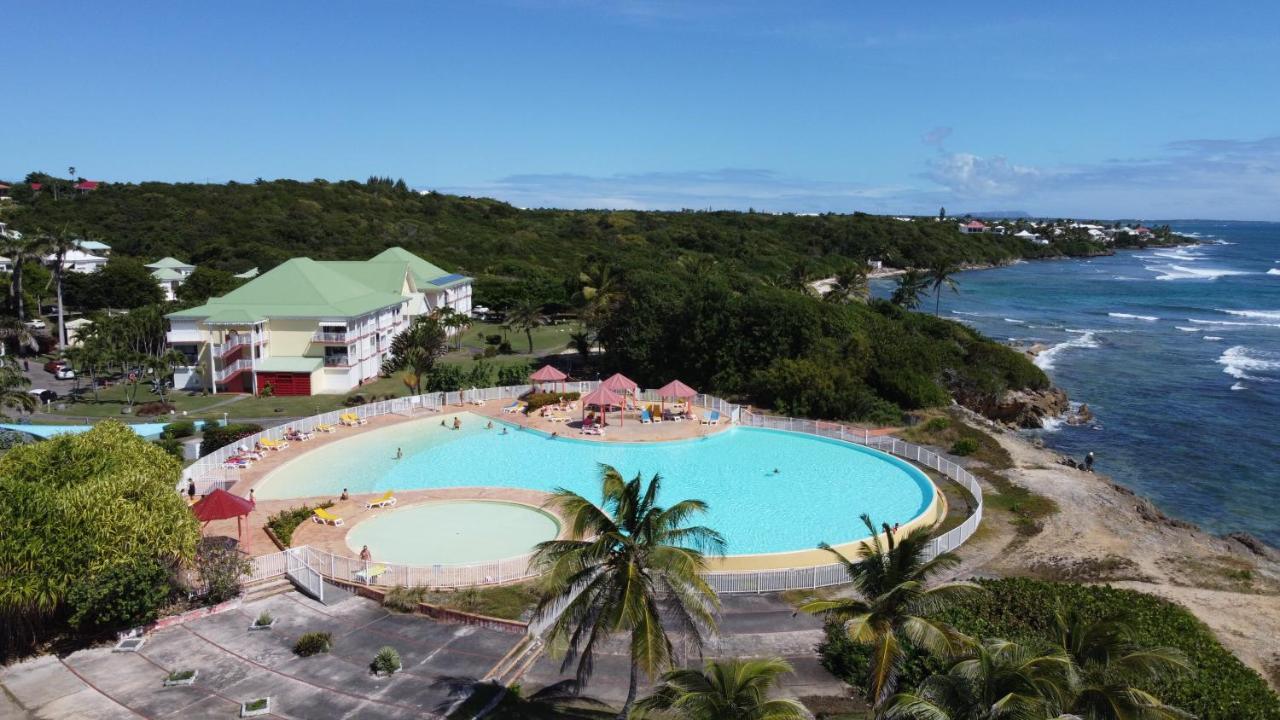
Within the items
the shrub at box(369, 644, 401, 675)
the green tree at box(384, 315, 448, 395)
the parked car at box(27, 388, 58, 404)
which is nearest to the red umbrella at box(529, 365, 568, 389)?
the green tree at box(384, 315, 448, 395)

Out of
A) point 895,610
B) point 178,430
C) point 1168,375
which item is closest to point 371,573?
point 895,610

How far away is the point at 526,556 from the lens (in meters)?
22.7

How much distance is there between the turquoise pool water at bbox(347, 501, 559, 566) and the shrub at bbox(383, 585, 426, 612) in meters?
3.22

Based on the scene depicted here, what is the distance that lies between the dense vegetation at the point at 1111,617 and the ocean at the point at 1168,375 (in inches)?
669

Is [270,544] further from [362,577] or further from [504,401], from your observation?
[504,401]

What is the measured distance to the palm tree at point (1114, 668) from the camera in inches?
433

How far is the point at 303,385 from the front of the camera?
4694 centimetres

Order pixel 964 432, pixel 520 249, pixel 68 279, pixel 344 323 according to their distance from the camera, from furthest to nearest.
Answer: pixel 520 249 → pixel 68 279 → pixel 344 323 → pixel 964 432

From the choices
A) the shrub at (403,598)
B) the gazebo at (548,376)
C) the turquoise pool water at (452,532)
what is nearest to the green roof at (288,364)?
the gazebo at (548,376)

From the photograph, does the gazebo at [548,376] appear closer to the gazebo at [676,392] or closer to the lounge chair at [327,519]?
the gazebo at [676,392]

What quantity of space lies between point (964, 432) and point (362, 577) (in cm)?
2862

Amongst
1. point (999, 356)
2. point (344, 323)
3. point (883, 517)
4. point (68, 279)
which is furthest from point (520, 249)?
point (883, 517)

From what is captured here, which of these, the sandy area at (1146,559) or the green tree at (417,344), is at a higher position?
the green tree at (417,344)

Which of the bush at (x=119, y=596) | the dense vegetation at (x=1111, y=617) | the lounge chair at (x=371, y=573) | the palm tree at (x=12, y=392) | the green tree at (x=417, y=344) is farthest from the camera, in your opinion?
the green tree at (x=417, y=344)
